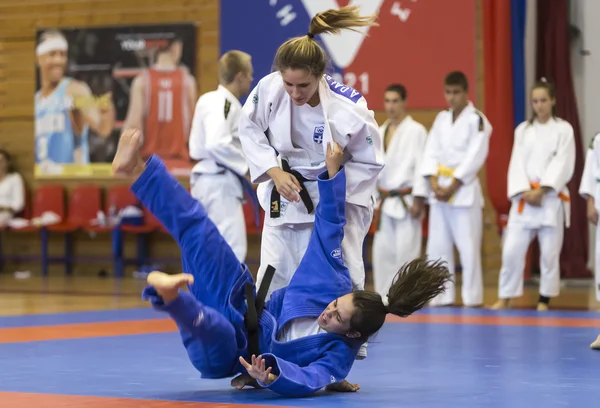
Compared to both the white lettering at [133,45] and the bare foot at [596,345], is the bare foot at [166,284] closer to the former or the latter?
the bare foot at [596,345]

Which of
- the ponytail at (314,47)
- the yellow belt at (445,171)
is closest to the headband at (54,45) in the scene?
the yellow belt at (445,171)

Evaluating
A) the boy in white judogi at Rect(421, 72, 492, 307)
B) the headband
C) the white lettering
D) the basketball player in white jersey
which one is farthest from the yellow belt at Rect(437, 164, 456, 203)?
the headband

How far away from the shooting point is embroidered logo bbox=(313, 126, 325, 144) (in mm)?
3453

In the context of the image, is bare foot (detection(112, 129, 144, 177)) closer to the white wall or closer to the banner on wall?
the banner on wall

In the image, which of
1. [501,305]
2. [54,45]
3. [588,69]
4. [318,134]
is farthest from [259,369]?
[54,45]

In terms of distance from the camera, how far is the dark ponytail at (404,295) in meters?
3.07

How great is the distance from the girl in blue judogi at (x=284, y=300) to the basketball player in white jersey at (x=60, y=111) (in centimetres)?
710

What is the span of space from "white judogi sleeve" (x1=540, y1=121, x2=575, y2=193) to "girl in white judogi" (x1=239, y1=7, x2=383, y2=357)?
3.45m

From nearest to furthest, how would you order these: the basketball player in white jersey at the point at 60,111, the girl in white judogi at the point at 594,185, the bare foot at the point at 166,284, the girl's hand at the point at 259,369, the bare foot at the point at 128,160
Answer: the bare foot at the point at 166,284 → the girl's hand at the point at 259,369 → the bare foot at the point at 128,160 → the girl in white judogi at the point at 594,185 → the basketball player in white jersey at the point at 60,111

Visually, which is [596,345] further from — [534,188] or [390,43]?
[390,43]

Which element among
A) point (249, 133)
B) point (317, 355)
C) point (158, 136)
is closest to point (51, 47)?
point (158, 136)

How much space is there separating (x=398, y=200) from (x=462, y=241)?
1.90 feet

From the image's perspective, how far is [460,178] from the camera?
22.7 feet

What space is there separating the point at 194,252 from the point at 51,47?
7671mm
